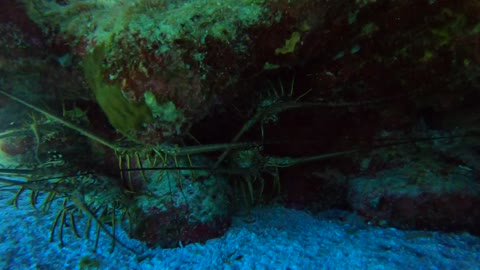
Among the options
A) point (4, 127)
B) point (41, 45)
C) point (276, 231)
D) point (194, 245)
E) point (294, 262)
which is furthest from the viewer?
point (4, 127)

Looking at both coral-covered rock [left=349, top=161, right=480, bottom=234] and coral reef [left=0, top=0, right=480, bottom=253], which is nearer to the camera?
coral reef [left=0, top=0, right=480, bottom=253]

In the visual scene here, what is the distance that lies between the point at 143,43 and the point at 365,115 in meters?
2.07

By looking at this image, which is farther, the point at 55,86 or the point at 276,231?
the point at 276,231

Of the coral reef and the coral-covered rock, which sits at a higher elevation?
the coral reef

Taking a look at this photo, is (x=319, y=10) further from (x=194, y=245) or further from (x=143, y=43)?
(x=194, y=245)

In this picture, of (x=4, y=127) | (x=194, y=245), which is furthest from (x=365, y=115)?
(x=4, y=127)

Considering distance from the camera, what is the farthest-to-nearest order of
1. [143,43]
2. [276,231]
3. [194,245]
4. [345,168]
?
[345,168] → [276,231] → [194,245] → [143,43]

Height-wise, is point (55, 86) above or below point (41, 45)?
below

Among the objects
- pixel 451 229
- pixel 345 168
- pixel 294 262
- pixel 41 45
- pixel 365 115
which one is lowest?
pixel 451 229

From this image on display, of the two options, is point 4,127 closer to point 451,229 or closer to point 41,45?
point 41,45

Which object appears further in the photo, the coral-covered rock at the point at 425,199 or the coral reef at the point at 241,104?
the coral-covered rock at the point at 425,199

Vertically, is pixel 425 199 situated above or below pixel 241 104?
below

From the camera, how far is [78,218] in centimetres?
265

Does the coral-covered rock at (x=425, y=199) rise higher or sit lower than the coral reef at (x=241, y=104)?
lower
